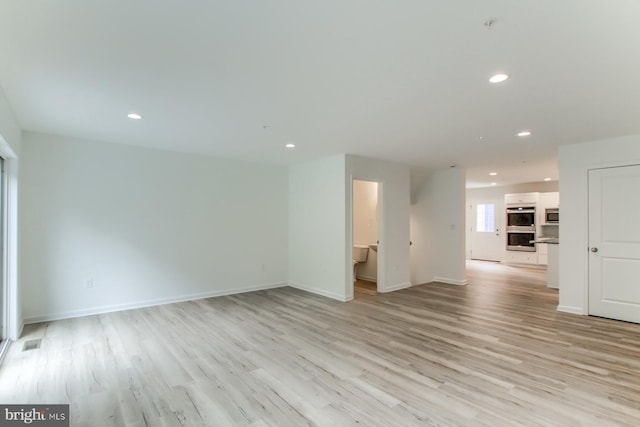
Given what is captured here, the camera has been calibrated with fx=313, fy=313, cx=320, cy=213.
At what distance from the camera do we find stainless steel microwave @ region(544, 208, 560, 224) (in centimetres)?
886

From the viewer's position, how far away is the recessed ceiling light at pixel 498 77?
2416mm

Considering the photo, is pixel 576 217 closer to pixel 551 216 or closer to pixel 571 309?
pixel 571 309

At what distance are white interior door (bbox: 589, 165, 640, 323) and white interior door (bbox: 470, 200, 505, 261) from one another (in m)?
6.01

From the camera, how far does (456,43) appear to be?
1.99m

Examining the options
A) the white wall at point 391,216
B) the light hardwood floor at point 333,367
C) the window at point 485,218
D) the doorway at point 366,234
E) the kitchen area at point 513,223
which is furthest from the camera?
the window at point 485,218

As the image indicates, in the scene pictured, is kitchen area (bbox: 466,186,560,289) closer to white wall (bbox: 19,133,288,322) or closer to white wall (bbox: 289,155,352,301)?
white wall (bbox: 289,155,352,301)

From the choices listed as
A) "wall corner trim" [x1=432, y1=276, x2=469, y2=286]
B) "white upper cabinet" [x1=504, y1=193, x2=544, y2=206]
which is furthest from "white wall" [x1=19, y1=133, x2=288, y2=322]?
"white upper cabinet" [x1=504, y1=193, x2=544, y2=206]

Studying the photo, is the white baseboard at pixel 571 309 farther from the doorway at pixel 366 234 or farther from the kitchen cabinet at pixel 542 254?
the kitchen cabinet at pixel 542 254

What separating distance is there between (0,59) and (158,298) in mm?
3792

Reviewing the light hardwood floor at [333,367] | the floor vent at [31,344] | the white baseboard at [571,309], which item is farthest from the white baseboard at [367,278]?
the floor vent at [31,344]

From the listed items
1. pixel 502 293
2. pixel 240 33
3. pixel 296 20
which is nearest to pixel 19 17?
pixel 240 33

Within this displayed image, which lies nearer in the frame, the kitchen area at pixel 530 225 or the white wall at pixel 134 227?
the white wall at pixel 134 227

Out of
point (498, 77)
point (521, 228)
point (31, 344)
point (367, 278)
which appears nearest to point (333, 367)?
point (498, 77)

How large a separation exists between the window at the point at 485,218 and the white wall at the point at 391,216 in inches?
227
